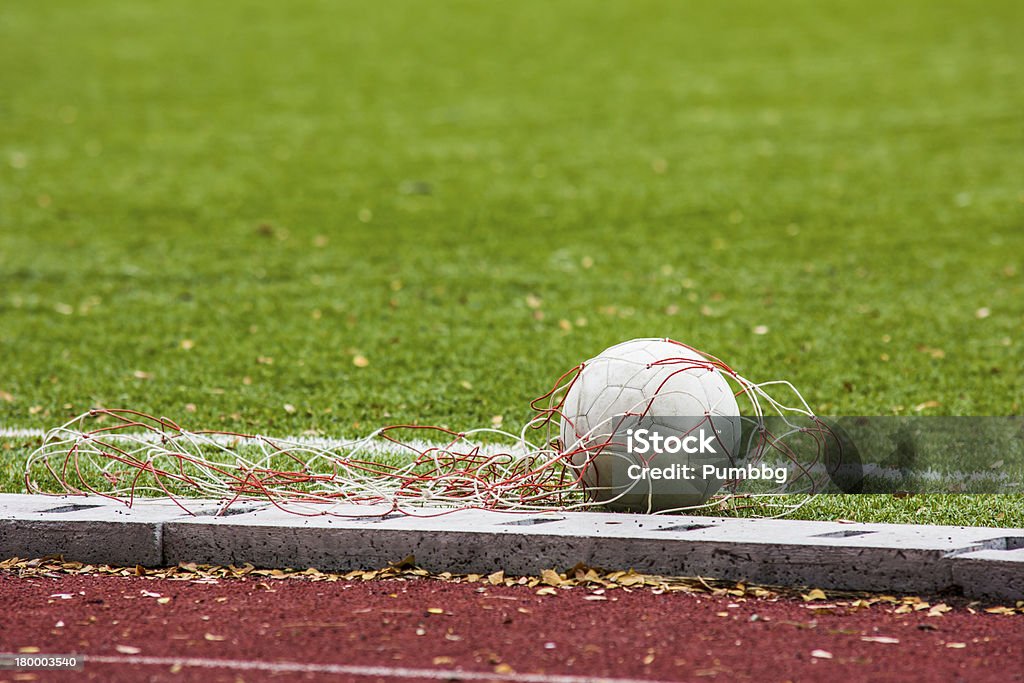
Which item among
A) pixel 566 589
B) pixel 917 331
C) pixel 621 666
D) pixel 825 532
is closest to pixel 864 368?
pixel 917 331

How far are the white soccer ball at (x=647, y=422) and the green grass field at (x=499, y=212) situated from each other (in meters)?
0.68

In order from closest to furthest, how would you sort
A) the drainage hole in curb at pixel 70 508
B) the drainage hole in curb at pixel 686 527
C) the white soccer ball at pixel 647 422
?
the drainage hole in curb at pixel 686 527, the white soccer ball at pixel 647 422, the drainage hole in curb at pixel 70 508

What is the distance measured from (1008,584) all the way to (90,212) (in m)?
13.4

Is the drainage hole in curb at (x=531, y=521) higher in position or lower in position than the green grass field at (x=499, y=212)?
lower

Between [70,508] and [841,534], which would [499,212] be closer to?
[70,508]

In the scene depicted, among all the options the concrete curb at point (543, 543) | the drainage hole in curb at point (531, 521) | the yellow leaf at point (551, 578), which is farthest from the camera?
the drainage hole in curb at point (531, 521)

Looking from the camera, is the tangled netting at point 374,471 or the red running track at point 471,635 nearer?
the red running track at point 471,635

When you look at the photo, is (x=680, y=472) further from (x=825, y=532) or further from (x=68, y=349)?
(x=68, y=349)

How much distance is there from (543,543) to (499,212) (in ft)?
34.5

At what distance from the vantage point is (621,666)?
459 centimetres

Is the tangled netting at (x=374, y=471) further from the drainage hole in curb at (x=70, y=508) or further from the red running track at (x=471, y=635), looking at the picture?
the red running track at (x=471, y=635)

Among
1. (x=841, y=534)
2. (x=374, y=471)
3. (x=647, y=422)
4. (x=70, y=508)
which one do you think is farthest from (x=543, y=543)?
(x=70, y=508)

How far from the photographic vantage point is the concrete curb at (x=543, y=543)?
5324 millimetres

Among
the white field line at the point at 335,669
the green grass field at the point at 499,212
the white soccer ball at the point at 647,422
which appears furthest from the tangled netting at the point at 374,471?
the white field line at the point at 335,669
